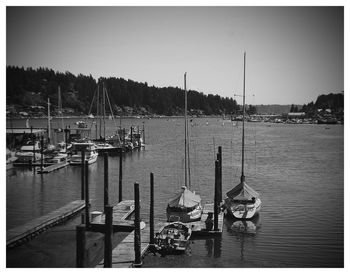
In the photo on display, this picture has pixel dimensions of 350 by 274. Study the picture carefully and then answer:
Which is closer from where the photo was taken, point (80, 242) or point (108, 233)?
point (80, 242)

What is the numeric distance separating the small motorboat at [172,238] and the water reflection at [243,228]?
247 centimetres

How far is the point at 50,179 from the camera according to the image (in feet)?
92.3

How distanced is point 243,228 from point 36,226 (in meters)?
9.30

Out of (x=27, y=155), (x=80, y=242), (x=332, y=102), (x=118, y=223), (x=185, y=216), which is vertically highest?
(x=332, y=102)

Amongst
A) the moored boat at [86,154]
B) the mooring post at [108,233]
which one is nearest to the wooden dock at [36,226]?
the mooring post at [108,233]

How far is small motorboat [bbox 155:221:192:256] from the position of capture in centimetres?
1423

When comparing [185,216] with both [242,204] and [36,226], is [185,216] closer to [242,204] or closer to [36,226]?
[242,204]

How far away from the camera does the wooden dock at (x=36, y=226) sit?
578 inches

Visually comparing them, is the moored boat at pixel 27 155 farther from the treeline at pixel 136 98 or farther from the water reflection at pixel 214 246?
the treeline at pixel 136 98

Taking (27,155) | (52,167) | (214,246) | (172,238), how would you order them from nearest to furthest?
(172,238), (214,246), (52,167), (27,155)

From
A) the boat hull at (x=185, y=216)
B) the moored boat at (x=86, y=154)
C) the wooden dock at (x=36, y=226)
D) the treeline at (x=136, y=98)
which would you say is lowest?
the wooden dock at (x=36, y=226)

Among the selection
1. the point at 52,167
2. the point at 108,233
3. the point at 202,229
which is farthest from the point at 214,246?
the point at 52,167

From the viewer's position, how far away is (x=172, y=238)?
14648 millimetres
